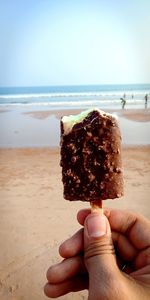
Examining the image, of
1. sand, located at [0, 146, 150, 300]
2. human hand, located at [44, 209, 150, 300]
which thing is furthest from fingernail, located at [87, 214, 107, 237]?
sand, located at [0, 146, 150, 300]

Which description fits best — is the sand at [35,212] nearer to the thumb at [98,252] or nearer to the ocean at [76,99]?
the thumb at [98,252]

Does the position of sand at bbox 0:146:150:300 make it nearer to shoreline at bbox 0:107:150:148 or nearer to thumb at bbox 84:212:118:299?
shoreline at bbox 0:107:150:148

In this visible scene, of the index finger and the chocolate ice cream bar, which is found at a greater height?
the chocolate ice cream bar

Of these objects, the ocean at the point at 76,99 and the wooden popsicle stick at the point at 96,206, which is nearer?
the wooden popsicle stick at the point at 96,206

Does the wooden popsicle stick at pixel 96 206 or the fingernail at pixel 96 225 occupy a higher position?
the wooden popsicle stick at pixel 96 206

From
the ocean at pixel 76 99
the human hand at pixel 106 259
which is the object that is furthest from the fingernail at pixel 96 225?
the ocean at pixel 76 99

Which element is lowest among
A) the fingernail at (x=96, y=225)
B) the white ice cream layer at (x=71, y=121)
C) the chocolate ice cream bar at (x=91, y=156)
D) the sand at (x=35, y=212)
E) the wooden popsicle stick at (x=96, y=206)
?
the sand at (x=35, y=212)

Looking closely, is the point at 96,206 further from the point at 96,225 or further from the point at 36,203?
the point at 36,203
